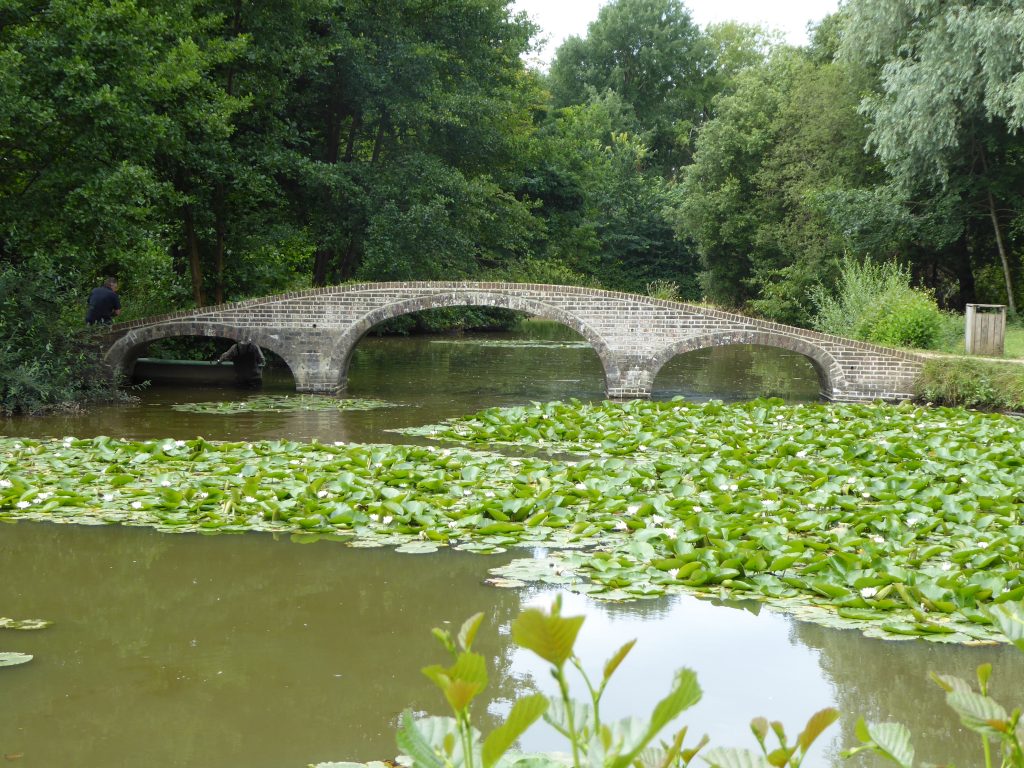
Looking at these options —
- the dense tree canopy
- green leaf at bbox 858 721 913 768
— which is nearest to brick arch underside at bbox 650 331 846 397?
the dense tree canopy

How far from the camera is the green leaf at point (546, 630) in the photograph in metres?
1.57

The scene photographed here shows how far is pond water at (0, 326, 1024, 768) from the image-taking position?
4078 millimetres

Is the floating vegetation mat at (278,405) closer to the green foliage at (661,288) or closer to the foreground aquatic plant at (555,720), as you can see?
the foreground aquatic plant at (555,720)

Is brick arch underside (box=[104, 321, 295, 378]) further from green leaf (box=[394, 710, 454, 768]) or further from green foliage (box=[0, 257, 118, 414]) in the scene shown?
green leaf (box=[394, 710, 454, 768])

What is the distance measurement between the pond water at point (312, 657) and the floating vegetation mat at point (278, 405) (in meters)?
7.81

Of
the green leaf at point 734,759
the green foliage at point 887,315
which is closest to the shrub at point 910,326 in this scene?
the green foliage at point 887,315

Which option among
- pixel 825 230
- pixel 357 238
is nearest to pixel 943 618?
pixel 357 238

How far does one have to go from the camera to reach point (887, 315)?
19328 millimetres

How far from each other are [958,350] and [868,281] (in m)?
3.69

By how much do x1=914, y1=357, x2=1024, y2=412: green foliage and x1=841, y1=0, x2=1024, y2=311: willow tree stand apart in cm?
512

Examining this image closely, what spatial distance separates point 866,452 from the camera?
9781 millimetres

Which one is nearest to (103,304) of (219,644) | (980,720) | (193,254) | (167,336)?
(167,336)

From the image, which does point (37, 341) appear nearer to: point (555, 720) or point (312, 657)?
point (312, 657)

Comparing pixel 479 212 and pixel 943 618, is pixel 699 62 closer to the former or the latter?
pixel 479 212
